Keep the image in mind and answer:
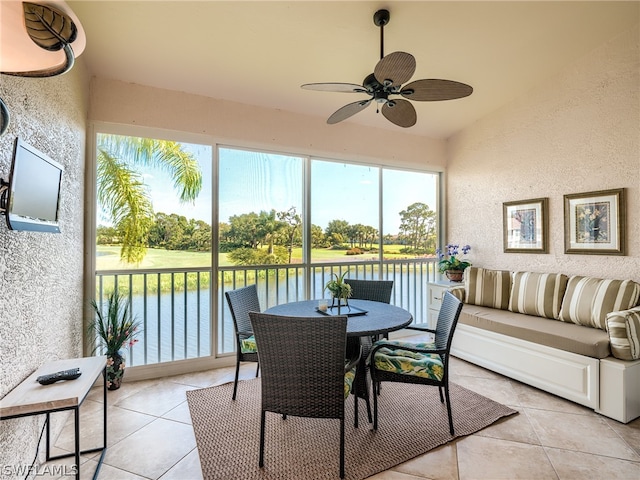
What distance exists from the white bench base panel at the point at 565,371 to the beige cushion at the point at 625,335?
6 cm

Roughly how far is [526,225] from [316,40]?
9.90 feet

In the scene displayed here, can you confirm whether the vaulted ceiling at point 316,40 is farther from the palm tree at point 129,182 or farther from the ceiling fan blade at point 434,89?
the ceiling fan blade at point 434,89

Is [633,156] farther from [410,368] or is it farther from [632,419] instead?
[410,368]

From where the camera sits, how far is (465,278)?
398cm

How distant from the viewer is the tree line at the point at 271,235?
3.18 m

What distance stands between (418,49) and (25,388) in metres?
3.52

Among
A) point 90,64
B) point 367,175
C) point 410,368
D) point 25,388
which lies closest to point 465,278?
point 367,175

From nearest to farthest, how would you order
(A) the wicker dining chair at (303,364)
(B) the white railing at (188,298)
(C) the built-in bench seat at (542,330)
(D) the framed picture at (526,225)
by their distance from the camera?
(A) the wicker dining chair at (303,364) → (C) the built-in bench seat at (542,330) → (B) the white railing at (188,298) → (D) the framed picture at (526,225)

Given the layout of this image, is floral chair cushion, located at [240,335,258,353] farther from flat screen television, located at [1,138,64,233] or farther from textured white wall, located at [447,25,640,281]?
textured white wall, located at [447,25,640,281]

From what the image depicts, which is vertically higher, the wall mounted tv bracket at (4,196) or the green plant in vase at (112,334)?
the wall mounted tv bracket at (4,196)

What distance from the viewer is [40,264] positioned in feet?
6.02

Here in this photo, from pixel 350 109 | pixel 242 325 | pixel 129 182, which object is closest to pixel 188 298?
pixel 242 325

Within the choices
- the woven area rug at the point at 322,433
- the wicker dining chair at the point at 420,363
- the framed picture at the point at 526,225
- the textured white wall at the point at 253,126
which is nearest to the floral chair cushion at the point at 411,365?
the wicker dining chair at the point at 420,363

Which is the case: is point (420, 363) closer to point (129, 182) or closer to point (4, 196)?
point (4, 196)
